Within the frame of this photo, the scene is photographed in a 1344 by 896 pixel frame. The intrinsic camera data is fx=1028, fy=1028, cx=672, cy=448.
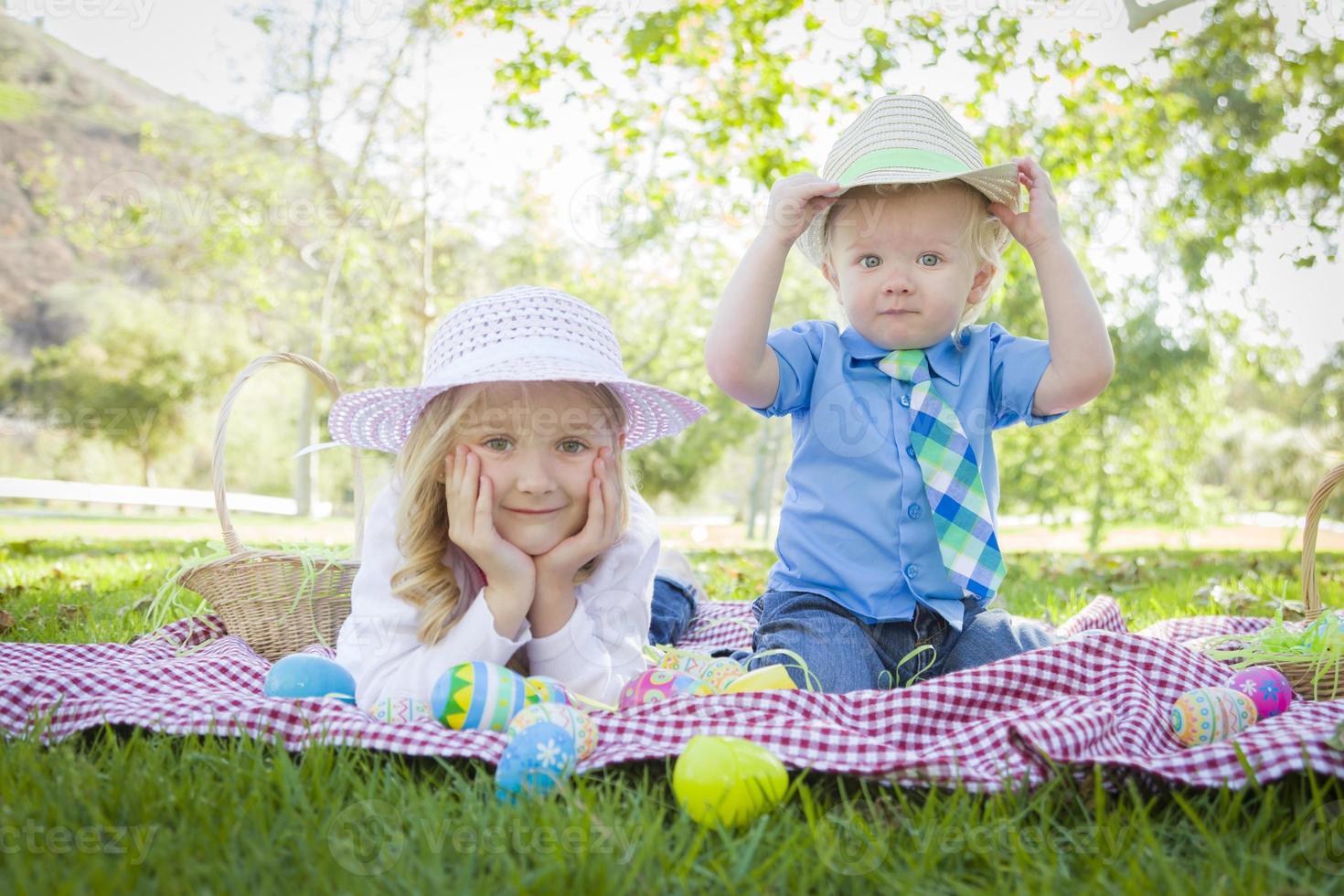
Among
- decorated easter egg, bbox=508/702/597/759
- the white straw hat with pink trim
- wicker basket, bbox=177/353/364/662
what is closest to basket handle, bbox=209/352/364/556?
wicker basket, bbox=177/353/364/662

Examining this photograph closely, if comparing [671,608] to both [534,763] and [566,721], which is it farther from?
[534,763]

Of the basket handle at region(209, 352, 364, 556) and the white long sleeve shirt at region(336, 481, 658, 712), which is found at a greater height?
the basket handle at region(209, 352, 364, 556)

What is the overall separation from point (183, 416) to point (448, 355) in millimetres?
28832

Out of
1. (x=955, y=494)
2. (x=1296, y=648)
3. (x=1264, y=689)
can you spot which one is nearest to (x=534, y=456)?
(x=955, y=494)

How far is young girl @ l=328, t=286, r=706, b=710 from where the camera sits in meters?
2.35

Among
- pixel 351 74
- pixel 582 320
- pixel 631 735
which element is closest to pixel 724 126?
pixel 582 320

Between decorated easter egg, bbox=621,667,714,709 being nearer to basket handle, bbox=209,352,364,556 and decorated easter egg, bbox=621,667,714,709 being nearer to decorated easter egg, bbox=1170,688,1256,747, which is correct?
decorated easter egg, bbox=1170,688,1256,747

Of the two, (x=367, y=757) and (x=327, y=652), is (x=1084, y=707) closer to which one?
A: (x=367, y=757)

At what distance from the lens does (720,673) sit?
241 cm

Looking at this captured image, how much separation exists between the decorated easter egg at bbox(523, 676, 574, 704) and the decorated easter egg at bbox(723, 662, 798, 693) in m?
0.36

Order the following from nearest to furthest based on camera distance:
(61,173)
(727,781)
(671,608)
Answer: (727,781), (671,608), (61,173)

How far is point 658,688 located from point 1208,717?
44.2 inches

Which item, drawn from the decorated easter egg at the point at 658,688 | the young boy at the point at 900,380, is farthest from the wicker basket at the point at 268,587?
the young boy at the point at 900,380

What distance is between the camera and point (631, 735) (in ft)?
6.43
